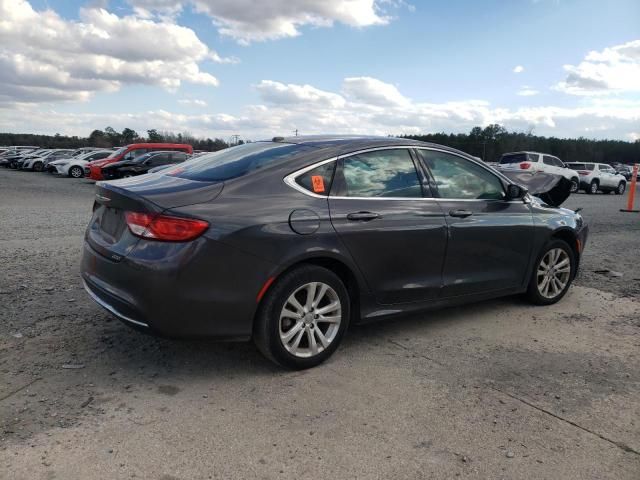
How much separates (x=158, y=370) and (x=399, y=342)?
6.14ft

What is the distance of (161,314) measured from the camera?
3287 millimetres

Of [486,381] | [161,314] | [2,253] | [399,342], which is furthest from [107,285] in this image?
[2,253]

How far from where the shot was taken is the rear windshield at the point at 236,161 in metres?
3.80

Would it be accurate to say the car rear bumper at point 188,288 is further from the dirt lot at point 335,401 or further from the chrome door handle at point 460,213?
the chrome door handle at point 460,213

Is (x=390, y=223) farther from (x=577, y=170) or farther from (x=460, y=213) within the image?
(x=577, y=170)

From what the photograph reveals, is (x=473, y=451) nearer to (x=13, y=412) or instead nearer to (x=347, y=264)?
(x=347, y=264)

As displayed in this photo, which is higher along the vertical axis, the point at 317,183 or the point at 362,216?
the point at 317,183

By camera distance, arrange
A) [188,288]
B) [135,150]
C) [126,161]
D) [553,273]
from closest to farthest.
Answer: [188,288], [553,273], [126,161], [135,150]

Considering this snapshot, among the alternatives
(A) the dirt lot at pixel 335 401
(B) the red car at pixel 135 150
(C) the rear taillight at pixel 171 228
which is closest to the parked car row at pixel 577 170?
(B) the red car at pixel 135 150

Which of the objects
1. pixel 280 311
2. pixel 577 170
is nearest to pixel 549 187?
pixel 280 311

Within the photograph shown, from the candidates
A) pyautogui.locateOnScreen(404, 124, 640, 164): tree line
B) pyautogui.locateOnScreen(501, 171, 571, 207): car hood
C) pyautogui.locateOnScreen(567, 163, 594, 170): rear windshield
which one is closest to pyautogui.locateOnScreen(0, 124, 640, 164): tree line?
pyautogui.locateOnScreen(404, 124, 640, 164): tree line

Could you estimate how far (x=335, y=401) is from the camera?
3336mm

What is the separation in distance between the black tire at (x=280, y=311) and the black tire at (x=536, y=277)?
2488 millimetres

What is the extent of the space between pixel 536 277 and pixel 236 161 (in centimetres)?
316
